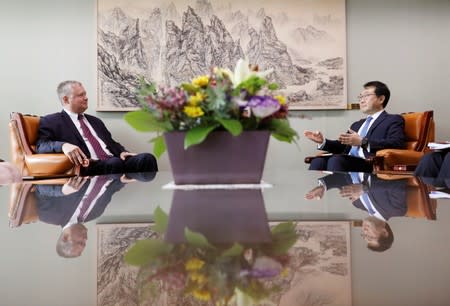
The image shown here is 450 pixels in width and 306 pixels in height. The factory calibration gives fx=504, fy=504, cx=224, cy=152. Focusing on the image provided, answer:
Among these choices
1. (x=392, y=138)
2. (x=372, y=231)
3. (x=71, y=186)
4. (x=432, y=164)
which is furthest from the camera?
(x=392, y=138)

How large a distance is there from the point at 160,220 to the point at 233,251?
43 cm

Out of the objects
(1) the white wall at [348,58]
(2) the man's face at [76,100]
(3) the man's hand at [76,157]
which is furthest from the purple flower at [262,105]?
(1) the white wall at [348,58]

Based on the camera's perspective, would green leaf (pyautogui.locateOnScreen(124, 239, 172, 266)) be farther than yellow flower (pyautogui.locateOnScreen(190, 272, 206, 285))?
Yes

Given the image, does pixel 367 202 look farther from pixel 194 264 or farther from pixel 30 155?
pixel 30 155

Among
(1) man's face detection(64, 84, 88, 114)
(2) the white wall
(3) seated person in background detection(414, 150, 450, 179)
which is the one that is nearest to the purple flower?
(3) seated person in background detection(414, 150, 450, 179)

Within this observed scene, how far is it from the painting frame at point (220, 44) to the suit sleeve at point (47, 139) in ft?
3.48

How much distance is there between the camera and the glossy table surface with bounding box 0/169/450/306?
1.87 feet

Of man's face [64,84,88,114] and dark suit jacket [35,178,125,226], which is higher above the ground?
man's face [64,84,88,114]

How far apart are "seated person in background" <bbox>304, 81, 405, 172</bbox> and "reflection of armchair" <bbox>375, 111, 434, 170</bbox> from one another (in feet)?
0.52

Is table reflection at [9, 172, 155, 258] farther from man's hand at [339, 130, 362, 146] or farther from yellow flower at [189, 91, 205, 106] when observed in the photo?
man's hand at [339, 130, 362, 146]

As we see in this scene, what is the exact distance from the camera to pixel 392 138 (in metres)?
5.25

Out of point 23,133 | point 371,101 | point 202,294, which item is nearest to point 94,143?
point 23,133

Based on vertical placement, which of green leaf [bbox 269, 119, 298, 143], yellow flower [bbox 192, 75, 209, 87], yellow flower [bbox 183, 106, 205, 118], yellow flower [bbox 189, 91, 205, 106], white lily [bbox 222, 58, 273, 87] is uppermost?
white lily [bbox 222, 58, 273, 87]

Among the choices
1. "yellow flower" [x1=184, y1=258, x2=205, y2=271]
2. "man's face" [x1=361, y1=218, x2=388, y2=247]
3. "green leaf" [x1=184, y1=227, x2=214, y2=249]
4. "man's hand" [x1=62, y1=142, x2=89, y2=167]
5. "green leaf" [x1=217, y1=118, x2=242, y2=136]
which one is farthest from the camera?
"man's hand" [x1=62, y1=142, x2=89, y2=167]
